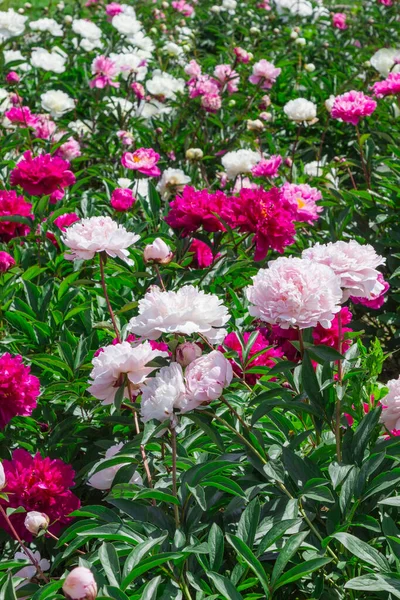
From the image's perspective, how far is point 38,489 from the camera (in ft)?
5.33

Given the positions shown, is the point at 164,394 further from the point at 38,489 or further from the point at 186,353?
the point at 38,489

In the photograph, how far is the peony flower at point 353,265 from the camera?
141cm

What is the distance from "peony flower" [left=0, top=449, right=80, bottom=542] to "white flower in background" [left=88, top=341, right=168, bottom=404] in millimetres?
289

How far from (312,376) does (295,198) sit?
1258 mm

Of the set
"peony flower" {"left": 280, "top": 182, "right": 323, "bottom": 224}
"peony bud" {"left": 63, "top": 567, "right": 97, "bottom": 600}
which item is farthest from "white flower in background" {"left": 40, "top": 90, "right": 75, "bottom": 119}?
"peony bud" {"left": 63, "top": 567, "right": 97, "bottom": 600}

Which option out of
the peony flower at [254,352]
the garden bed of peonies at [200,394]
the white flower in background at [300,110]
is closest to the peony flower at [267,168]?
the garden bed of peonies at [200,394]

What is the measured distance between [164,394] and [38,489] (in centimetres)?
46

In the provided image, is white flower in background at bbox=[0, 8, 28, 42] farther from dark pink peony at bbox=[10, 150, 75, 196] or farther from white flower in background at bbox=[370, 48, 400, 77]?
dark pink peony at bbox=[10, 150, 75, 196]

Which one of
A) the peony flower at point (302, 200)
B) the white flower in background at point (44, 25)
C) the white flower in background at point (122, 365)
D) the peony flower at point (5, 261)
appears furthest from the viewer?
the white flower in background at point (44, 25)

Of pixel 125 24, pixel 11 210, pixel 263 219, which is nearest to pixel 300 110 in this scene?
pixel 11 210

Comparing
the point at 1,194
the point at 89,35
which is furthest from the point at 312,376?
the point at 89,35

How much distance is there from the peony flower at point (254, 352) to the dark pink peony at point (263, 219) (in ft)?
0.89

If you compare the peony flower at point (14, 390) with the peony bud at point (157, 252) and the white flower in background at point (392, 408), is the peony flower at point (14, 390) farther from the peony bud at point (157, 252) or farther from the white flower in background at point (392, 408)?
the white flower in background at point (392, 408)

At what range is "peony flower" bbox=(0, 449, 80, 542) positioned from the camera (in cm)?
162
